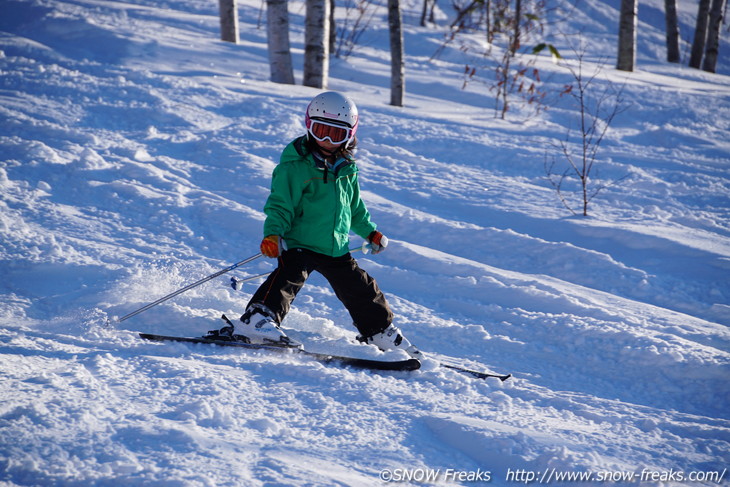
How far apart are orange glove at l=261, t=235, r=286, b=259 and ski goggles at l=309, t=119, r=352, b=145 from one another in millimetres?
661

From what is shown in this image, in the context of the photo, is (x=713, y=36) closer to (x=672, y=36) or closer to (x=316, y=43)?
(x=672, y=36)

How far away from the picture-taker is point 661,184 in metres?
6.66

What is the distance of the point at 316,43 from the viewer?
29.3 feet

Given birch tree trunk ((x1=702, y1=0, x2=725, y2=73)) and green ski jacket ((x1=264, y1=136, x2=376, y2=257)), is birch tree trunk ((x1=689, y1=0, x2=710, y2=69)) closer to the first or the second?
birch tree trunk ((x1=702, y1=0, x2=725, y2=73))

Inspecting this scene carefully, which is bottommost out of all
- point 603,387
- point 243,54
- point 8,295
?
point 603,387

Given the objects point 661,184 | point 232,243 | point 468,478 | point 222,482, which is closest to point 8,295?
point 232,243

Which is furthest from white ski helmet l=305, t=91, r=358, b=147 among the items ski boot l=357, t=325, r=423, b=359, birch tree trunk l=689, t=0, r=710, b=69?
birch tree trunk l=689, t=0, r=710, b=69

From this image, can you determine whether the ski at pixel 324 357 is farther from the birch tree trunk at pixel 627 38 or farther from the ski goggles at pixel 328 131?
the birch tree trunk at pixel 627 38

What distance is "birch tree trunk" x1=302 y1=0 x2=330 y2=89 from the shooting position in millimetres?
8680

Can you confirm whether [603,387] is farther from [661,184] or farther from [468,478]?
[661,184]

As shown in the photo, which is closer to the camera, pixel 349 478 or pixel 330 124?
pixel 349 478

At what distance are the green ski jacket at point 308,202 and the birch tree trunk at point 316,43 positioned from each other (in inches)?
230

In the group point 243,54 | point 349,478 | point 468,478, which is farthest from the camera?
point 243,54

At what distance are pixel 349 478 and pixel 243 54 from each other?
9651mm
